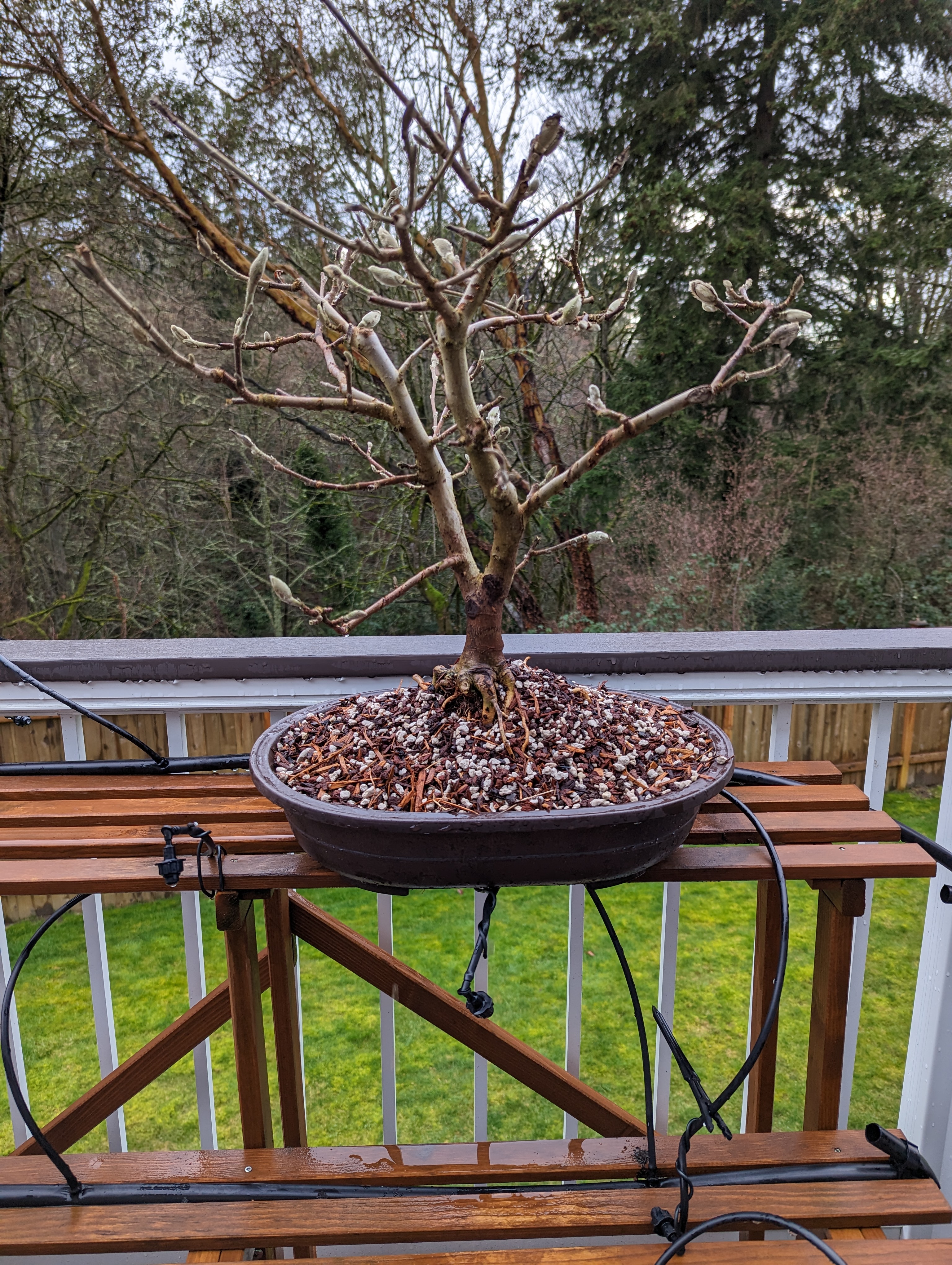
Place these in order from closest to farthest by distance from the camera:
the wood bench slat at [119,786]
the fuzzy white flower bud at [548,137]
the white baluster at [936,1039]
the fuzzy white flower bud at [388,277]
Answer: the fuzzy white flower bud at [548,137] → the fuzzy white flower bud at [388,277] → the wood bench slat at [119,786] → the white baluster at [936,1039]

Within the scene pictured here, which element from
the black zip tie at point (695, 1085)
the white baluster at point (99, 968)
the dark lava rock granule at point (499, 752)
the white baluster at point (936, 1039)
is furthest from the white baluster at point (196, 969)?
the white baluster at point (936, 1039)

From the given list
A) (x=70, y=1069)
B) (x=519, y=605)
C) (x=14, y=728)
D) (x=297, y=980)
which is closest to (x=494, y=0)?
(x=519, y=605)

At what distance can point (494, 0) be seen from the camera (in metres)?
5.19

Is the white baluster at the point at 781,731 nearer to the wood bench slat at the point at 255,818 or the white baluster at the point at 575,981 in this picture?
the wood bench slat at the point at 255,818

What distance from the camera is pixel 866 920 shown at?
1.14m

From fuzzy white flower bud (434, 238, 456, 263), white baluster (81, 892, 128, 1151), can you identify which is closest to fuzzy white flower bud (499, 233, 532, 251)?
fuzzy white flower bud (434, 238, 456, 263)

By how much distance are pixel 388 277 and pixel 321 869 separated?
0.54 metres

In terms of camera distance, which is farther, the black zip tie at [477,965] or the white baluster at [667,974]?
the white baluster at [667,974]

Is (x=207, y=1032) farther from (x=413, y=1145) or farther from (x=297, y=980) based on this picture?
(x=413, y=1145)

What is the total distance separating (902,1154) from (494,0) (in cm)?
661

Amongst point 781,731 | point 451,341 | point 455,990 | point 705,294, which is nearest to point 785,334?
point 705,294

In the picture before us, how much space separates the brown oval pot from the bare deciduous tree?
0.15m

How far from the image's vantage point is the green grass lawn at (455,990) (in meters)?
2.74

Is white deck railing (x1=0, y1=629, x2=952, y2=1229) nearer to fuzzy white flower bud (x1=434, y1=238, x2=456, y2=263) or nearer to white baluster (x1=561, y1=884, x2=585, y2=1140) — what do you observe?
white baluster (x1=561, y1=884, x2=585, y2=1140)
